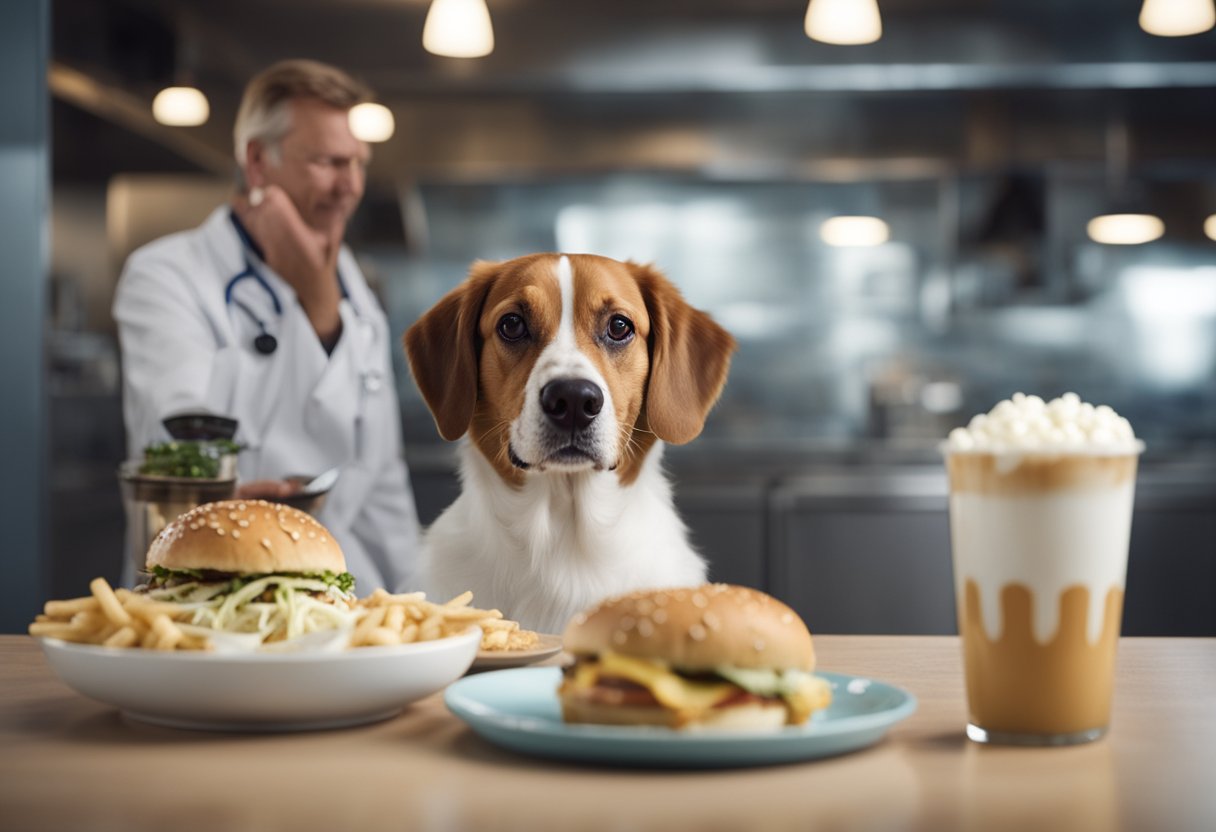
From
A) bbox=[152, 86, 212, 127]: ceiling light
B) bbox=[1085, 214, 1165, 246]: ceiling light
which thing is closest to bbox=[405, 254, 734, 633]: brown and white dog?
bbox=[152, 86, 212, 127]: ceiling light

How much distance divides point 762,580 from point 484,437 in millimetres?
2918

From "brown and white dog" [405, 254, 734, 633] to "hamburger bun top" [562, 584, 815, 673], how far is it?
0.75 metres

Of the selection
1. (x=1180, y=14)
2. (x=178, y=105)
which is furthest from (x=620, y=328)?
(x=178, y=105)

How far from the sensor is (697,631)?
35.9 inches

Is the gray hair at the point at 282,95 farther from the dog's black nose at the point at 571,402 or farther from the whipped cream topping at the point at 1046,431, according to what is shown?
the whipped cream topping at the point at 1046,431

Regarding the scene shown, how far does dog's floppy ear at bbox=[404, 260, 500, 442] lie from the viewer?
1878 millimetres

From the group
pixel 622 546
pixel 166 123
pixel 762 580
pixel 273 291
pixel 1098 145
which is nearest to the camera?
pixel 622 546

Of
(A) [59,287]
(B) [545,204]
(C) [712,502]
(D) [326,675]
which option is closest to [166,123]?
(A) [59,287]

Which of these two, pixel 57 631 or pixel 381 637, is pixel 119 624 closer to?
pixel 57 631

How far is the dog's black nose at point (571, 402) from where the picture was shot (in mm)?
1673

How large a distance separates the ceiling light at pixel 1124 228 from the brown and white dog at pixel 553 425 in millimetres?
4431

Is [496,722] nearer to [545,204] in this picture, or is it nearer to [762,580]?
[762,580]

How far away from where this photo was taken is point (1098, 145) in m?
6.01

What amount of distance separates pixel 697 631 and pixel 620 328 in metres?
0.95
